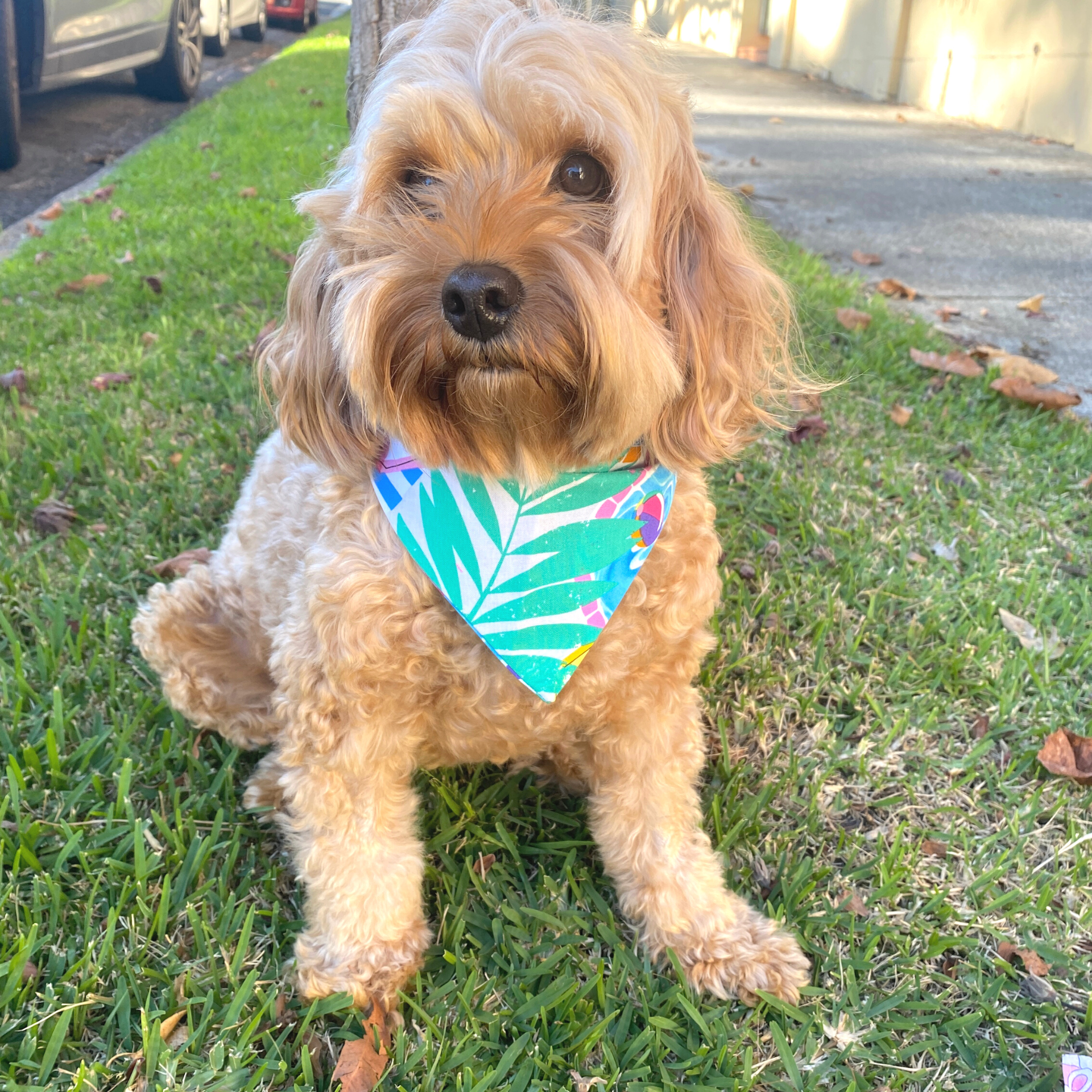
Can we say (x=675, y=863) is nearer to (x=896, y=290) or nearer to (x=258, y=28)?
(x=896, y=290)

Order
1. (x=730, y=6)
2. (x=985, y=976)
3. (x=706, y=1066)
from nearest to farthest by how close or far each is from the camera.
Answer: (x=706, y=1066) < (x=985, y=976) < (x=730, y=6)

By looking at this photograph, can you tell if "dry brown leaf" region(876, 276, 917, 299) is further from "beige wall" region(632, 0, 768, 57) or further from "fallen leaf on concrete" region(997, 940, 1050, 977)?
"beige wall" region(632, 0, 768, 57)

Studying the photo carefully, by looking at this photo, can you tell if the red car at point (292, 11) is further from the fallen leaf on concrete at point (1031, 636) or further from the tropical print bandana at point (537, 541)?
the tropical print bandana at point (537, 541)

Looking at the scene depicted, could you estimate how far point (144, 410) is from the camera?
4.29 m

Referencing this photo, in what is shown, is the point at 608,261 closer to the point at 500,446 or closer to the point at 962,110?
the point at 500,446

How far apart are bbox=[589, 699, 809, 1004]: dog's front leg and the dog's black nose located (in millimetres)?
1090

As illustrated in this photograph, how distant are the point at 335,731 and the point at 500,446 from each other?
29.7 inches

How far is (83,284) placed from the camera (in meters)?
5.57

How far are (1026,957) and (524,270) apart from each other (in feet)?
6.51

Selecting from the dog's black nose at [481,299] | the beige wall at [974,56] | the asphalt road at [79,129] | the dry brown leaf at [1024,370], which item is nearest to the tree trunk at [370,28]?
the dog's black nose at [481,299]

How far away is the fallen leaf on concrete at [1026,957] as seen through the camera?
7.36ft

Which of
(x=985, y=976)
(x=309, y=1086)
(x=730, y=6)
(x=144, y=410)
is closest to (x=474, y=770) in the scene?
(x=309, y=1086)

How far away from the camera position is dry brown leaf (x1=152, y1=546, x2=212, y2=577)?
3338mm

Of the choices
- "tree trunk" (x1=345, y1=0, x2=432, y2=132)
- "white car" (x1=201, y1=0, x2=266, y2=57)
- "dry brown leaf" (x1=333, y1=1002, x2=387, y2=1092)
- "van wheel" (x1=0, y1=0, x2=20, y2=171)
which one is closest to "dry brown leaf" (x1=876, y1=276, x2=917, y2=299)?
"tree trunk" (x1=345, y1=0, x2=432, y2=132)
